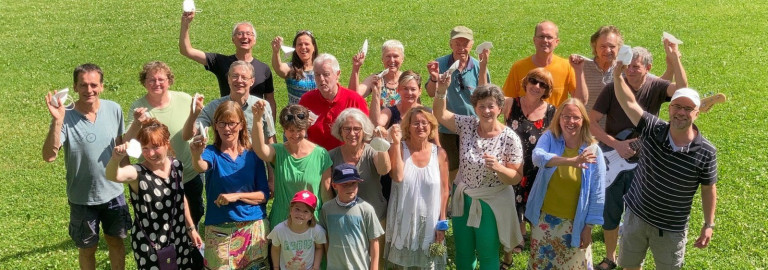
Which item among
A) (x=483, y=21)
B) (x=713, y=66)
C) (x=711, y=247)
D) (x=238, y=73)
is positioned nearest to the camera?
(x=238, y=73)

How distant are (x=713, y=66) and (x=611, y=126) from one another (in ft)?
34.2

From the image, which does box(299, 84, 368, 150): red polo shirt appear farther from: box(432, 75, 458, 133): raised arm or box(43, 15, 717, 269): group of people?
box(432, 75, 458, 133): raised arm

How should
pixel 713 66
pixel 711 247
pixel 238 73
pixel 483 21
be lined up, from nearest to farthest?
pixel 238 73, pixel 711 247, pixel 713 66, pixel 483 21

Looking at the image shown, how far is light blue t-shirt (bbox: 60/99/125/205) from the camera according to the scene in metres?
6.66

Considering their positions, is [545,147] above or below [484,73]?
below

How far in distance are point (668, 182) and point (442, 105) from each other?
2.10 metres

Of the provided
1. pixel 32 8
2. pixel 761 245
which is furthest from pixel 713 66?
pixel 32 8

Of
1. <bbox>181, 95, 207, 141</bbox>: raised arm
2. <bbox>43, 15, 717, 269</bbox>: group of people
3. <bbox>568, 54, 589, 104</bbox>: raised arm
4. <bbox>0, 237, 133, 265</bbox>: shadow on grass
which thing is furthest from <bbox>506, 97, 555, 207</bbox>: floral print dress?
<bbox>0, 237, 133, 265</bbox>: shadow on grass

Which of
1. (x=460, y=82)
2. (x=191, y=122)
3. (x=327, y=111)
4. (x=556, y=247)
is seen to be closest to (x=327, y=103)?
(x=327, y=111)

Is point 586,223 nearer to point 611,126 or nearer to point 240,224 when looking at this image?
point 611,126

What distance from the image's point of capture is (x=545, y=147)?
6.45 meters

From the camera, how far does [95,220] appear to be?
6922mm

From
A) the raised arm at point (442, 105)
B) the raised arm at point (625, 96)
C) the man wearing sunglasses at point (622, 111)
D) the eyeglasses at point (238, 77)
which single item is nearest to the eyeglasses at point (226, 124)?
the eyeglasses at point (238, 77)

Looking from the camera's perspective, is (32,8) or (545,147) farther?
(32,8)
